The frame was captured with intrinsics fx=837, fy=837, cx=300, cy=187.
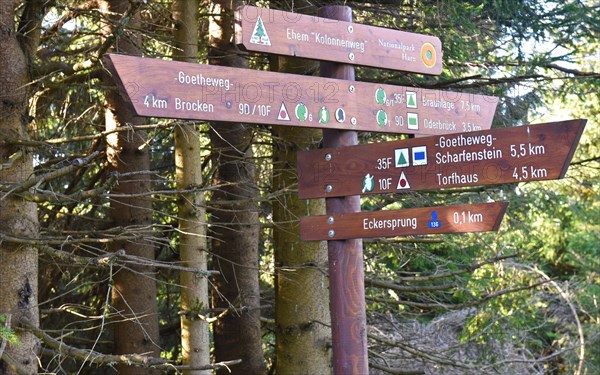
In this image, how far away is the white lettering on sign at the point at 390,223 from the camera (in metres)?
4.57

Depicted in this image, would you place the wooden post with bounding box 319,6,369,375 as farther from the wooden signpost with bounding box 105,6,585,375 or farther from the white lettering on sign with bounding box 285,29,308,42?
the white lettering on sign with bounding box 285,29,308,42

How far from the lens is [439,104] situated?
17.2 feet

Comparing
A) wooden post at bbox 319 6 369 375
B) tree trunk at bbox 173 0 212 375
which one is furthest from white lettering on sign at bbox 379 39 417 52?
tree trunk at bbox 173 0 212 375

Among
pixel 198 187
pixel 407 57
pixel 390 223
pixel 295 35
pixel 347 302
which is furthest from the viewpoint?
pixel 198 187

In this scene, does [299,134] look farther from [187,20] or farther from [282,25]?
[282,25]

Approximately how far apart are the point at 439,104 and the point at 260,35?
4.23 ft

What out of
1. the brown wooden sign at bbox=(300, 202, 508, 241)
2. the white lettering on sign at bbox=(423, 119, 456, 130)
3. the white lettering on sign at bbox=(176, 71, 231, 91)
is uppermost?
the white lettering on sign at bbox=(176, 71, 231, 91)

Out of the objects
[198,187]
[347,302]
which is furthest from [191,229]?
[347,302]

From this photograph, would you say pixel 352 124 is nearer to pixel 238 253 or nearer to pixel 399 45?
pixel 399 45

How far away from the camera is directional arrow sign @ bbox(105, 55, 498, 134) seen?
416 centimetres

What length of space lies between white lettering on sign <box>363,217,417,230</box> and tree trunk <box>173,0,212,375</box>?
3040 mm

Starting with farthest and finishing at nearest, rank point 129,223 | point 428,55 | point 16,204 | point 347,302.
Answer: point 129,223 < point 16,204 < point 428,55 < point 347,302

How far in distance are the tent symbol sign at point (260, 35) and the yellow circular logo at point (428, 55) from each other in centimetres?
113

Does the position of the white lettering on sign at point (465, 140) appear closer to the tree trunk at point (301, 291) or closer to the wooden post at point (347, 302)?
the wooden post at point (347, 302)
